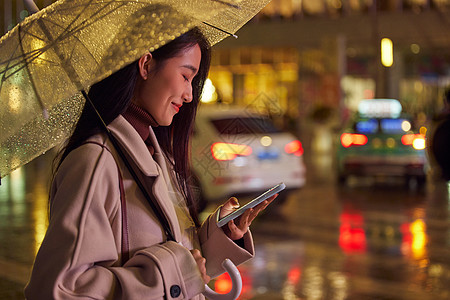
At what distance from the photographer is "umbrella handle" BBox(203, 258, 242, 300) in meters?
2.24

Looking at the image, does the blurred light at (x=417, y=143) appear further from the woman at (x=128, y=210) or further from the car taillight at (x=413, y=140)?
the woman at (x=128, y=210)

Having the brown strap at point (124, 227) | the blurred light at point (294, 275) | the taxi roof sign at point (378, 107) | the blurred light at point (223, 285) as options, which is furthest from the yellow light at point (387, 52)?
Answer: the brown strap at point (124, 227)

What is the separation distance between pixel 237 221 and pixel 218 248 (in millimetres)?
107

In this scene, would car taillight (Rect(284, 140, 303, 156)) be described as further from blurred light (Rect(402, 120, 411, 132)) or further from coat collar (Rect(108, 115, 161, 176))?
coat collar (Rect(108, 115, 161, 176))

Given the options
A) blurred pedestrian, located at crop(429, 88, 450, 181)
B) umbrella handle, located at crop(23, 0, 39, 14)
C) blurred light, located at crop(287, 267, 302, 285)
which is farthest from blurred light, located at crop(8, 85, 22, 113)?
blurred light, located at crop(287, 267, 302, 285)

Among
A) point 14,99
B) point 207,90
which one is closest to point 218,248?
point 14,99

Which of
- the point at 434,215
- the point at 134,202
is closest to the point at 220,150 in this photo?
the point at 134,202

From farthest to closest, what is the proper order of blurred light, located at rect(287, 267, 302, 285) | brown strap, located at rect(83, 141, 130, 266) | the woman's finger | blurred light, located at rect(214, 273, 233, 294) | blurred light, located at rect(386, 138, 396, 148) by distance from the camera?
blurred light, located at rect(386, 138, 396, 148) → blurred light, located at rect(287, 267, 302, 285) → blurred light, located at rect(214, 273, 233, 294) → the woman's finger → brown strap, located at rect(83, 141, 130, 266)

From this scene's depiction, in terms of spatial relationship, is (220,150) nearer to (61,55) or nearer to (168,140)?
(168,140)

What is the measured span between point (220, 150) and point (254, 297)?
12.7 ft

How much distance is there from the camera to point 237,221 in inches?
97.4

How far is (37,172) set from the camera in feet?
64.3

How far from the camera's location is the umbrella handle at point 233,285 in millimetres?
2236

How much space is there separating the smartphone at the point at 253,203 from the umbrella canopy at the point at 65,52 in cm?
53
